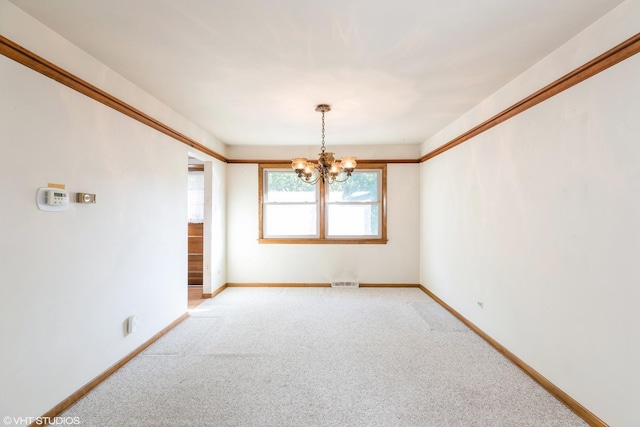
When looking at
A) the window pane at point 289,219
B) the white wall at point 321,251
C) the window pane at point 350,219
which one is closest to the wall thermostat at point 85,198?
the white wall at point 321,251

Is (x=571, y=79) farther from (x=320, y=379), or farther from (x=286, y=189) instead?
(x=286, y=189)

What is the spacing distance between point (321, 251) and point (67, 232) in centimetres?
387

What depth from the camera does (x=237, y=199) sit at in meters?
5.52

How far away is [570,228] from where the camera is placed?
210cm

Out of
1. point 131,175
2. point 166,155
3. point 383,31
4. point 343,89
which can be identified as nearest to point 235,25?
point 383,31

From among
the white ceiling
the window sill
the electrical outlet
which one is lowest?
the electrical outlet

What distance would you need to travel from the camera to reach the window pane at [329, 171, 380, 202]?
5.57 metres

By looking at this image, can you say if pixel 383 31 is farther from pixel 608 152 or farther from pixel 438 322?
pixel 438 322

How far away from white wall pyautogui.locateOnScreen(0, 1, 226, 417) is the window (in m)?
2.50

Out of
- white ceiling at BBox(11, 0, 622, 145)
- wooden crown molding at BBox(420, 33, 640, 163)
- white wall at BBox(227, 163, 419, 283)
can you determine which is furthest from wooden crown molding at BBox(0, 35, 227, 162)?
wooden crown molding at BBox(420, 33, 640, 163)

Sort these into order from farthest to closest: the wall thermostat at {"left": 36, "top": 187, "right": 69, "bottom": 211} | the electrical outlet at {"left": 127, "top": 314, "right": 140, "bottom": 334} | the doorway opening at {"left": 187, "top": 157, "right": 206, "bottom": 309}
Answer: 1. the doorway opening at {"left": 187, "top": 157, "right": 206, "bottom": 309}
2. the electrical outlet at {"left": 127, "top": 314, "right": 140, "bottom": 334}
3. the wall thermostat at {"left": 36, "top": 187, "right": 69, "bottom": 211}

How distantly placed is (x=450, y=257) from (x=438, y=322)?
919 millimetres

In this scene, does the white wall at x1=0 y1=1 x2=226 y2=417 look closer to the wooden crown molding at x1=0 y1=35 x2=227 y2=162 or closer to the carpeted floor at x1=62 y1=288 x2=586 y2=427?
the wooden crown molding at x1=0 y1=35 x2=227 y2=162

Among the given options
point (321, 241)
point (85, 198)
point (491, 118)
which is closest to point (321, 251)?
point (321, 241)
